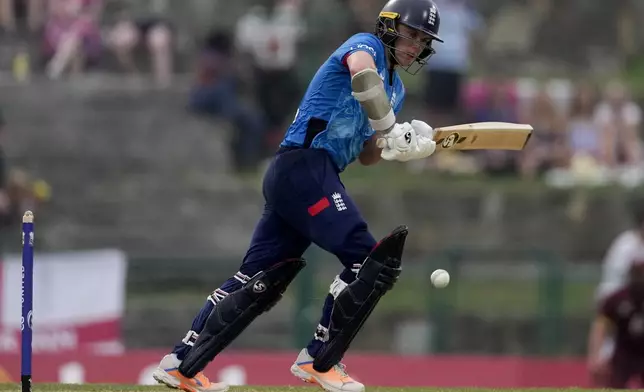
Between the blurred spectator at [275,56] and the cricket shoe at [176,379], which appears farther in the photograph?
the blurred spectator at [275,56]

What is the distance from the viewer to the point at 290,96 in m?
17.1

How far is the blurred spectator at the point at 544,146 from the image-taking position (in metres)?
16.7

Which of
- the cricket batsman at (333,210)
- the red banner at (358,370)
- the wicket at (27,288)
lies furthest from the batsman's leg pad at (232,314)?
the red banner at (358,370)

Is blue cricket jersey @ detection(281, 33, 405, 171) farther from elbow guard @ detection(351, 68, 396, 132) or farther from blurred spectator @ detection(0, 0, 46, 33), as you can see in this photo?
blurred spectator @ detection(0, 0, 46, 33)

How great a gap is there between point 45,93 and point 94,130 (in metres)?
0.68

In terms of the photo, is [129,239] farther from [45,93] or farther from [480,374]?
[480,374]

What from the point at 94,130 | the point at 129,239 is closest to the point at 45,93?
the point at 94,130

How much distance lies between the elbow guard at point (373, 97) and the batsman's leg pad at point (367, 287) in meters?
0.55

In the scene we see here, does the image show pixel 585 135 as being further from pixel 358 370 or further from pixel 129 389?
pixel 129 389

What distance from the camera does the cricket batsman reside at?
7785 millimetres

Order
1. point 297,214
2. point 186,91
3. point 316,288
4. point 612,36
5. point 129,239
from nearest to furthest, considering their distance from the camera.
Result: point 297,214 → point 316,288 → point 129,239 → point 186,91 → point 612,36

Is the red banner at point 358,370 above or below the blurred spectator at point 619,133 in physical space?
below

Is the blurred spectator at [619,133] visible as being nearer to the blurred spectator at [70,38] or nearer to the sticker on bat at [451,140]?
the blurred spectator at [70,38]

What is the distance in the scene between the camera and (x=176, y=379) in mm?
8195
